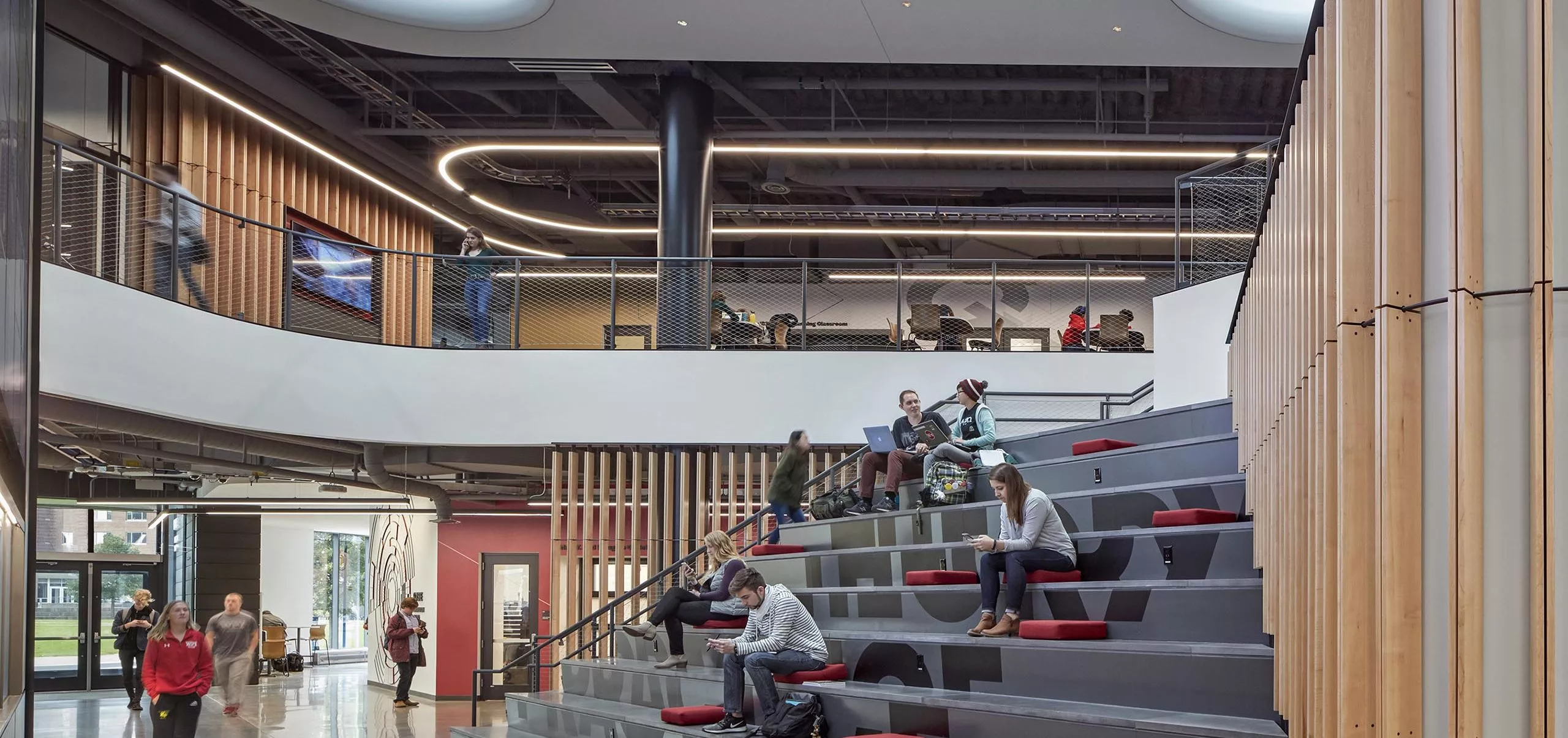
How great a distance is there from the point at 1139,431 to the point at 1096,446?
553 millimetres

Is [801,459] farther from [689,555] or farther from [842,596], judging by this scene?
[842,596]

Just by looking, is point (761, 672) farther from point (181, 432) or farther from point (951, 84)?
point (951, 84)

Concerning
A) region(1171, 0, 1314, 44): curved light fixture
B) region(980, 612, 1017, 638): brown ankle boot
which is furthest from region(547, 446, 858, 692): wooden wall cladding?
region(980, 612, 1017, 638): brown ankle boot

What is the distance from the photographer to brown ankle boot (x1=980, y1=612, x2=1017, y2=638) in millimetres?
6672

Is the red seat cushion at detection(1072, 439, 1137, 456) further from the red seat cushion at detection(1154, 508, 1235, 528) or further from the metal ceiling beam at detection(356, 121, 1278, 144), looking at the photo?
the metal ceiling beam at detection(356, 121, 1278, 144)

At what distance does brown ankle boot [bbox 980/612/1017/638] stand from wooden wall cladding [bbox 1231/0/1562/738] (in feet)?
9.47

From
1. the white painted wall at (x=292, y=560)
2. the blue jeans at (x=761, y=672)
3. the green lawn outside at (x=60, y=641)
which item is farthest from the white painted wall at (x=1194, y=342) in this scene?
the white painted wall at (x=292, y=560)

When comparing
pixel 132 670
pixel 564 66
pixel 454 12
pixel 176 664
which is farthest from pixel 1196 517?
pixel 132 670

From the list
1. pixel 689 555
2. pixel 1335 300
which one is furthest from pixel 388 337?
pixel 1335 300

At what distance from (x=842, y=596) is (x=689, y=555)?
9.39 feet

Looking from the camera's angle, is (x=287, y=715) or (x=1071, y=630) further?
(x=287, y=715)

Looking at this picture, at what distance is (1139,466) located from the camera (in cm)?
803

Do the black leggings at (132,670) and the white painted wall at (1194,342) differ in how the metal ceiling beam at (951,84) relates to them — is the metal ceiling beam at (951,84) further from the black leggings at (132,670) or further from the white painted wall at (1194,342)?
the black leggings at (132,670)

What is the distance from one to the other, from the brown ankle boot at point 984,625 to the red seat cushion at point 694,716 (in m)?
1.91
